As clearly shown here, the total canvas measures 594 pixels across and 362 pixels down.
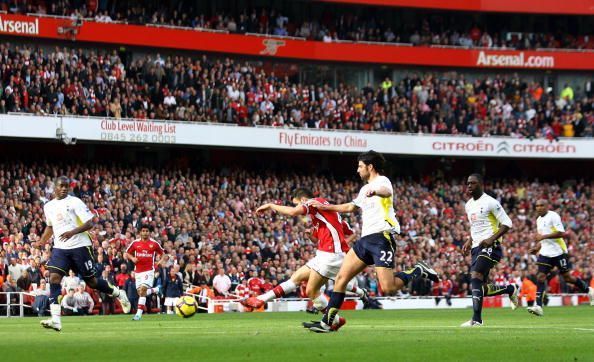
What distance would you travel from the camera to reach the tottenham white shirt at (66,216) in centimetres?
1842

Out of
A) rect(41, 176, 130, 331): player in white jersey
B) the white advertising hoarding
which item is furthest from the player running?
the white advertising hoarding

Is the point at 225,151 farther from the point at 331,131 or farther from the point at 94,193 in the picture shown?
the point at 94,193

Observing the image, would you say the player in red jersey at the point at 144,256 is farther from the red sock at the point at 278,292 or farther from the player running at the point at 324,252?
the red sock at the point at 278,292

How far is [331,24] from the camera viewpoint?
176 feet

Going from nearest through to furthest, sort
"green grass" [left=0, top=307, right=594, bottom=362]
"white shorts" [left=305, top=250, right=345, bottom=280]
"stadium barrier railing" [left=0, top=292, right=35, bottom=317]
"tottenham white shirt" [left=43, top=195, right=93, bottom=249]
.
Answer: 1. "green grass" [left=0, top=307, right=594, bottom=362]
2. "tottenham white shirt" [left=43, top=195, right=93, bottom=249]
3. "white shorts" [left=305, top=250, right=345, bottom=280]
4. "stadium barrier railing" [left=0, top=292, right=35, bottom=317]

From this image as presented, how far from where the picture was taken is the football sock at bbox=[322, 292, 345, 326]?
→ 51.4ft

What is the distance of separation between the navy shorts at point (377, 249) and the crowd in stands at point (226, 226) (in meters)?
15.8

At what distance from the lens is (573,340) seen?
46.4 ft

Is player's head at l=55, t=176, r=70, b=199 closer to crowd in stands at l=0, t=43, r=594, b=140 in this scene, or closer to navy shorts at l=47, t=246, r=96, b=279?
navy shorts at l=47, t=246, r=96, b=279

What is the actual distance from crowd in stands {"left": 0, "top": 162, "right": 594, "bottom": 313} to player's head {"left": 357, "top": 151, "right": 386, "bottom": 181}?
15.9 meters

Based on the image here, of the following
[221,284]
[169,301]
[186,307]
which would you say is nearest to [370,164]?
[186,307]

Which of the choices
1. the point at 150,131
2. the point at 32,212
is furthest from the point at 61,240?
the point at 150,131

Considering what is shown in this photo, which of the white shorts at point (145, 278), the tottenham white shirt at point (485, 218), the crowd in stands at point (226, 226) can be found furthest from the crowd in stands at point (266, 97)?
the tottenham white shirt at point (485, 218)

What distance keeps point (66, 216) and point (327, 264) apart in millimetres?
4554
